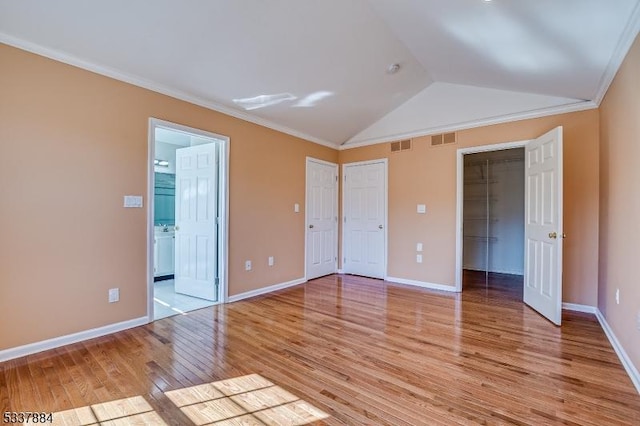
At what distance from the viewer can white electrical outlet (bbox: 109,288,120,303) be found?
290 cm

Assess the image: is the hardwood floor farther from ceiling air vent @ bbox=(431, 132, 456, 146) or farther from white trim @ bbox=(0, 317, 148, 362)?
ceiling air vent @ bbox=(431, 132, 456, 146)

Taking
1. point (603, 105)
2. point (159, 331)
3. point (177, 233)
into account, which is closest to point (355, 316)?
point (159, 331)

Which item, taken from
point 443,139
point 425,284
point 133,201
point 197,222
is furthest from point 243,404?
point 443,139

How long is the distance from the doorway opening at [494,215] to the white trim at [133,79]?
4.06 m

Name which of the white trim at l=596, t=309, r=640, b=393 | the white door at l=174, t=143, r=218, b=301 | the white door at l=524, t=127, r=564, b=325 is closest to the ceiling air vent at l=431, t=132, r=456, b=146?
the white door at l=524, t=127, r=564, b=325

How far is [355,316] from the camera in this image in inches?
135

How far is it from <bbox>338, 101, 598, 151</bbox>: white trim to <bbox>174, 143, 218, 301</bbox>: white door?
2.79 metres

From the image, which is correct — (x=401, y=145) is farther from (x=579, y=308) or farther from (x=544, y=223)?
(x=579, y=308)

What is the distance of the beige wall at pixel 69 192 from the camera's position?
2.37 meters

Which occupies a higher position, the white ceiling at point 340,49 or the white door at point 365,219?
the white ceiling at point 340,49

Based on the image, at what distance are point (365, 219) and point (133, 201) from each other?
366 centimetres

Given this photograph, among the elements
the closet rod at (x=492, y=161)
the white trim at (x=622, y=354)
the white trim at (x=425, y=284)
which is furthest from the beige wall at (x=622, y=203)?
the closet rod at (x=492, y=161)

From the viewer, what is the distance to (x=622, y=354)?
241 centimetres

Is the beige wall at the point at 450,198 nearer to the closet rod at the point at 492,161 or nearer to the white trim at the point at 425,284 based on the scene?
the white trim at the point at 425,284
